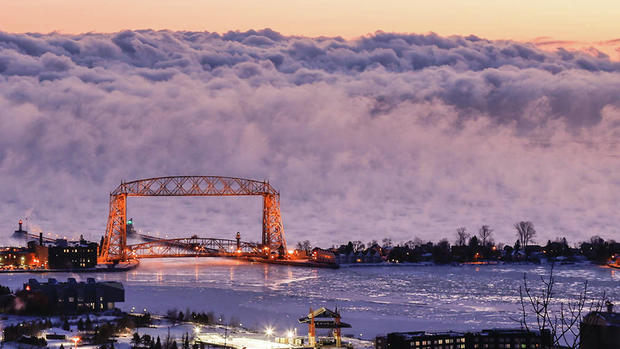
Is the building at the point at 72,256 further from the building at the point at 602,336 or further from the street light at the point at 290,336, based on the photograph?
the building at the point at 602,336

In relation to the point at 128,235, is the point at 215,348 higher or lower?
lower

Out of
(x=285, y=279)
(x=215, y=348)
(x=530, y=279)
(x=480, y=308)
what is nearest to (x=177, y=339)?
(x=215, y=348)

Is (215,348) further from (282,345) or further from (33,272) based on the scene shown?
(33,272)

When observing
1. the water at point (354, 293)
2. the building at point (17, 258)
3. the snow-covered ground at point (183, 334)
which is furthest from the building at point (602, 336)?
the building at point (17, 258)

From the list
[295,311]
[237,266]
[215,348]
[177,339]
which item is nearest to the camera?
[215,348]

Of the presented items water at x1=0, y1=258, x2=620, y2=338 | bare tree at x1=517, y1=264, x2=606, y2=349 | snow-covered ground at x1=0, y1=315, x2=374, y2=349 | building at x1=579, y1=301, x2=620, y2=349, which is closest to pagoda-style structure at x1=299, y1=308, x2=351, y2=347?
snow-covered ground at x1=0, y1=315, x2=374, y2=349

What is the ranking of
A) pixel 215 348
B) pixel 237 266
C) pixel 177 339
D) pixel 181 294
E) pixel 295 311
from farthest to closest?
pixel 237 266
pixel 181 294
pixel 295 311
pixel 177 339
pixel 215 348

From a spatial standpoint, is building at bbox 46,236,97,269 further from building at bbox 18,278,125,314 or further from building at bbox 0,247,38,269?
building at bbox 18,278,125,314

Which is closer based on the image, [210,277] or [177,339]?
[177,339]
